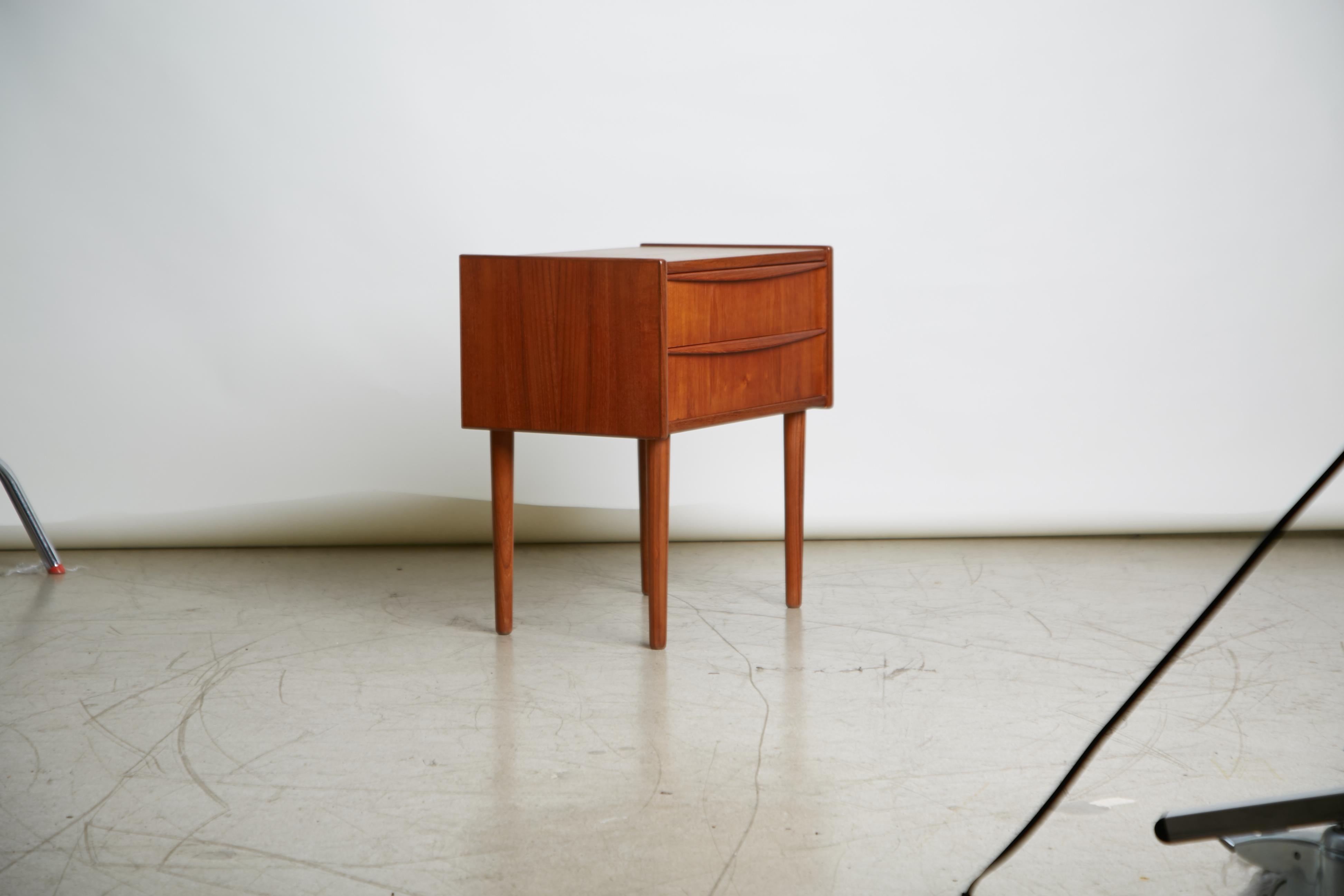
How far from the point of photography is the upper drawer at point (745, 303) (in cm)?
209

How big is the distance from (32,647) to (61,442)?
0.98m

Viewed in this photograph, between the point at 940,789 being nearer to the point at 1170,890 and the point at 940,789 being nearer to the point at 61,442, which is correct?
the point at 1170,890

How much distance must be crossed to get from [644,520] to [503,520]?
16.0 inches

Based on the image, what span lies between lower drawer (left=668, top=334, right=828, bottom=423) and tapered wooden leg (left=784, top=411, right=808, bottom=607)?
69mm

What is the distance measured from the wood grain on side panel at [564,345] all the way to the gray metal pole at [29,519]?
45.8 inches

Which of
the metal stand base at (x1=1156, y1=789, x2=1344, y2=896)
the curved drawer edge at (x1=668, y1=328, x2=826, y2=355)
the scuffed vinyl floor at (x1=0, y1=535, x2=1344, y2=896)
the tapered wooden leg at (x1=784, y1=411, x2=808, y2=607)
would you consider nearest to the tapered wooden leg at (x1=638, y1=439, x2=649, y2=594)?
the scuffed vinyl floor at (x1=0, y1=535, x2=1344, y2=896)

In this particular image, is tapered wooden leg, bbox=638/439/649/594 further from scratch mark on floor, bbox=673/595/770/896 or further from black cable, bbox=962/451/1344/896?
black cable, bbox=962/451/1344/896

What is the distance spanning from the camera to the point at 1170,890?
130 cm

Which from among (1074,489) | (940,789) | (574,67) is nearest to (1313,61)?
(1074,489)

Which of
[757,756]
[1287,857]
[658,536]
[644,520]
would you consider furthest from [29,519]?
[1287,857]

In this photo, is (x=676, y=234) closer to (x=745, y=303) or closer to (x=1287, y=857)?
(x=745, y=303)

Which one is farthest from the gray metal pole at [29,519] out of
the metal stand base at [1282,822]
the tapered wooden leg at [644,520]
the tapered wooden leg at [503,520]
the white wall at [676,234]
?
the metal stand base at [1282,822]

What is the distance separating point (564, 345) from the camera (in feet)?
6.97

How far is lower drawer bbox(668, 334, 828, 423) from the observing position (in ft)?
6.89
